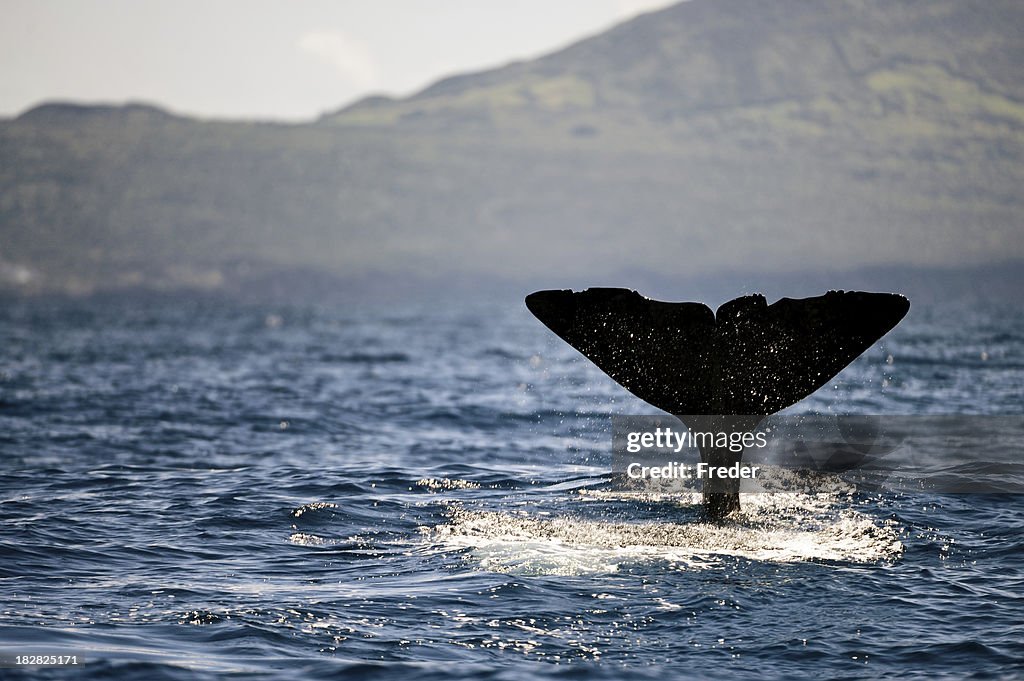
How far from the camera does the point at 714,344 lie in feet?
28.8

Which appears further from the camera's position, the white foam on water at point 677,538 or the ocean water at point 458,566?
the white foam on water at point 677,538

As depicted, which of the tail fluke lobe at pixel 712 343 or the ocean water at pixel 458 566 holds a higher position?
the tail fluke lobe at pixel 712 343

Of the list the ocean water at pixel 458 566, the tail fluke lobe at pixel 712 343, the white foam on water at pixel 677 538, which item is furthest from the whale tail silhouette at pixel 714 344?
the ocean water at pixel 458 566

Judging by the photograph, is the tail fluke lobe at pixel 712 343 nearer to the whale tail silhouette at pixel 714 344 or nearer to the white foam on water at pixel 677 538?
the whale tail silhouette at pixel 714 344

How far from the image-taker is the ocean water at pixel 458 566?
6715 mm

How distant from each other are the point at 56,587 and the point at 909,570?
19.0 ft

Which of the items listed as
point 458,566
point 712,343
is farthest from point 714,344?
point 458,566

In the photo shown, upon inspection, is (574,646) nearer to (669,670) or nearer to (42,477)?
(669,670)

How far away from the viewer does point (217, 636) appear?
6988 millimetres

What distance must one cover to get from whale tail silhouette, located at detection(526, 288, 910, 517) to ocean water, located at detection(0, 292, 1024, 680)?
1100mm

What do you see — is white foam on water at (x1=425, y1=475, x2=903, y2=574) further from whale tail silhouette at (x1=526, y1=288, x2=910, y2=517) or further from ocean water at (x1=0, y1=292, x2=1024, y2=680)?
whale tail silhouette at (x1=526, y1=288, x2=910, y2=517)

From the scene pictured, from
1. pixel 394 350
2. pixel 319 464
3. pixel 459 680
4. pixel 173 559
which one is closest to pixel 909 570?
pixel 459 680

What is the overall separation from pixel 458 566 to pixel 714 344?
7.92 feet

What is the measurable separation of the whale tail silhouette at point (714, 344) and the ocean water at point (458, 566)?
3.61 ft
